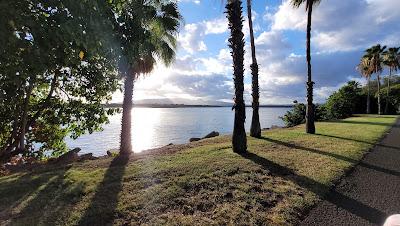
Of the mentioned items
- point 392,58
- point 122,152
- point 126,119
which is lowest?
point 122,152

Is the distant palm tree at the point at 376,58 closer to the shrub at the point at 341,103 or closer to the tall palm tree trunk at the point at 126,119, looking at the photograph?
the shrub at the point at 341,103

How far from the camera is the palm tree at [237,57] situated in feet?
44.8

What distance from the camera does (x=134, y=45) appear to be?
25.2 feet

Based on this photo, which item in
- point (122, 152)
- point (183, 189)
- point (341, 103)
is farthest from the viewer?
point (341, 103)

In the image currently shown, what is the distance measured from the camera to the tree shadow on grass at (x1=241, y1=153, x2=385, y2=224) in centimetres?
718

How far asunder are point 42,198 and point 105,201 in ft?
5.97

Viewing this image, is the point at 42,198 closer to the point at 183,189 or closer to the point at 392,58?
the point at 183,189

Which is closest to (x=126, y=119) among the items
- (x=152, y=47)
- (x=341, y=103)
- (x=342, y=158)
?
(x=152, y=47)

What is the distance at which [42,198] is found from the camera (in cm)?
880

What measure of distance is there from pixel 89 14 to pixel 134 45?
65.9 inches

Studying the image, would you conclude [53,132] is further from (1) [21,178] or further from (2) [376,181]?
(2) [376,181]

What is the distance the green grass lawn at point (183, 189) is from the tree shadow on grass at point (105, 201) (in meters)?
0.02

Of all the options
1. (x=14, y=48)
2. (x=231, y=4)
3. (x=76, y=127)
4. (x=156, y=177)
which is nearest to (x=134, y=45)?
(x=14, y=48)

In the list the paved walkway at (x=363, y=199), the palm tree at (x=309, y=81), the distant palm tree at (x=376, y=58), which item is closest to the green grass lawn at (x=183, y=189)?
the paved walkway at (x=363, y=199)
